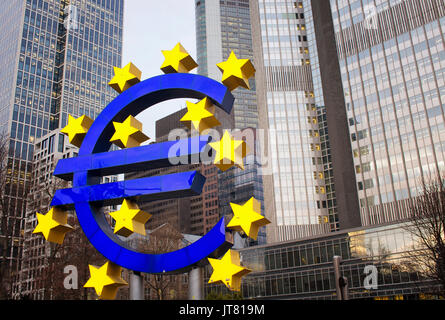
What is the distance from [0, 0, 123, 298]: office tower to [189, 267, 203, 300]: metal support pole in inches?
4956

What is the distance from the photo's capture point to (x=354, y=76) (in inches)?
3396

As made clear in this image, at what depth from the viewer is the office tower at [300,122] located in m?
89.0

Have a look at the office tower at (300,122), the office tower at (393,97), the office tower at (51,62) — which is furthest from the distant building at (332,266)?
the office tower at (51,62)

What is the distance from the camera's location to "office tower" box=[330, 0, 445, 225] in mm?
75625

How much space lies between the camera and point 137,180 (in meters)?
14.8

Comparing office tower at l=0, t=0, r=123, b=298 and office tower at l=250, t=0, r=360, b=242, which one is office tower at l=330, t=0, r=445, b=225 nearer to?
office tower at l=250, t=0, r=360, b=242

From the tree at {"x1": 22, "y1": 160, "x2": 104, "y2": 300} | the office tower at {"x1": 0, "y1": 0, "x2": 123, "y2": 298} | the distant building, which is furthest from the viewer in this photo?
the office tower at {"x1": 0, "y1": 0, "x2": 123, "y2": 298}

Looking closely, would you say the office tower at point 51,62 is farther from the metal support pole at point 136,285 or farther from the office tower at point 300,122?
the metal support pole at point 136,285

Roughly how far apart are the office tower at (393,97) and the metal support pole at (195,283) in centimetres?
6781

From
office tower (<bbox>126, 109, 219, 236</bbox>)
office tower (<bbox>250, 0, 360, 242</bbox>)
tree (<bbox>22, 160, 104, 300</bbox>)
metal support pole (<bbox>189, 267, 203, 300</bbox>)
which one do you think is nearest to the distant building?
office tower (<bbox>250, 0, 360, 242</bbox>)

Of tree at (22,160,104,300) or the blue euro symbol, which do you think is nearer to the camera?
the blue euro symbol

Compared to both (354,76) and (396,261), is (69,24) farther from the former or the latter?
(396,261)

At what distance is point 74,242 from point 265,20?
82.9m

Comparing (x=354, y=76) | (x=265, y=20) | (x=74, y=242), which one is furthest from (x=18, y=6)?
(x=74, y=242)
